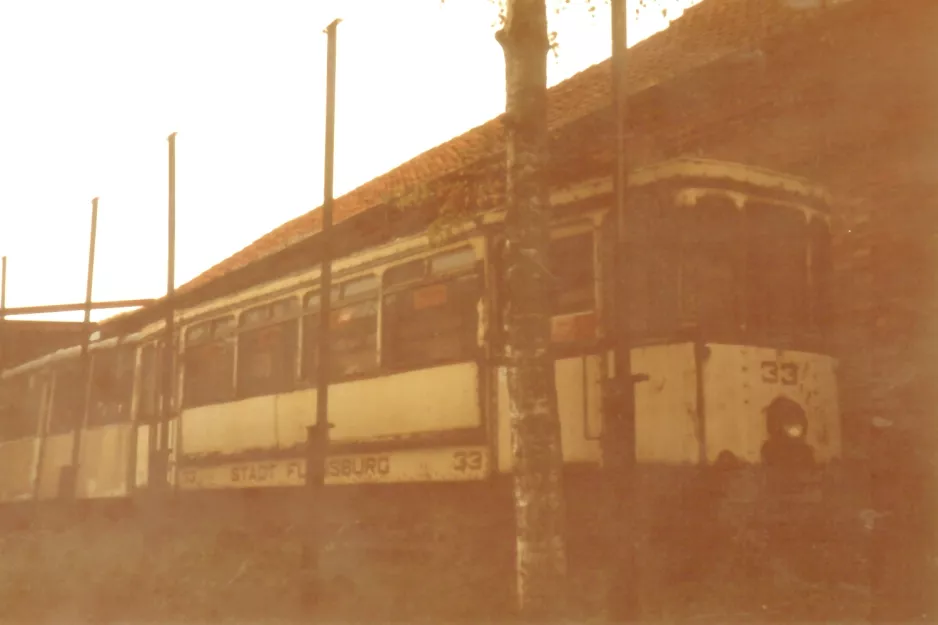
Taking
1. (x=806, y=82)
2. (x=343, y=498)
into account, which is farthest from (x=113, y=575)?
(x=806, y=82)

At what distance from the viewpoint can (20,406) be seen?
18531 mm

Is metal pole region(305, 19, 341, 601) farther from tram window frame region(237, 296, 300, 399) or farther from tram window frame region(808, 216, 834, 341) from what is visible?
tram window frame region(808, 216, 834, 341)

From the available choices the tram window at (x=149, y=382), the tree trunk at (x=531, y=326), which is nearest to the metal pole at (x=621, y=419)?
the tree trunk at (x=531, y=326)

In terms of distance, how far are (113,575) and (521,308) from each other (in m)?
5.73

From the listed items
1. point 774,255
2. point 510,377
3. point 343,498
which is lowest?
point 343,498

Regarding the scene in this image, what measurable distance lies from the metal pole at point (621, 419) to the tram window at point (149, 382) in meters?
8.31

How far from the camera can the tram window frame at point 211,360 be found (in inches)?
472

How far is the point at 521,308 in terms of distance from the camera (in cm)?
680

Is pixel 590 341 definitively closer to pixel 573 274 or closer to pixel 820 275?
pixel 573 274

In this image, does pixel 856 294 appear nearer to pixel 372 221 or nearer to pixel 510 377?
pixel 510 377

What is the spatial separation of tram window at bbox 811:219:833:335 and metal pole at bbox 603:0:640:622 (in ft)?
7.09

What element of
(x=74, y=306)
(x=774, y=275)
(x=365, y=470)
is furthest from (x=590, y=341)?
(x=74, y=306)

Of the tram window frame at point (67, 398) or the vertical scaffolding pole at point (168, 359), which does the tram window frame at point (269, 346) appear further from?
the tram window frame at point (67, 398)

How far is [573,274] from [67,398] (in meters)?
11.4
